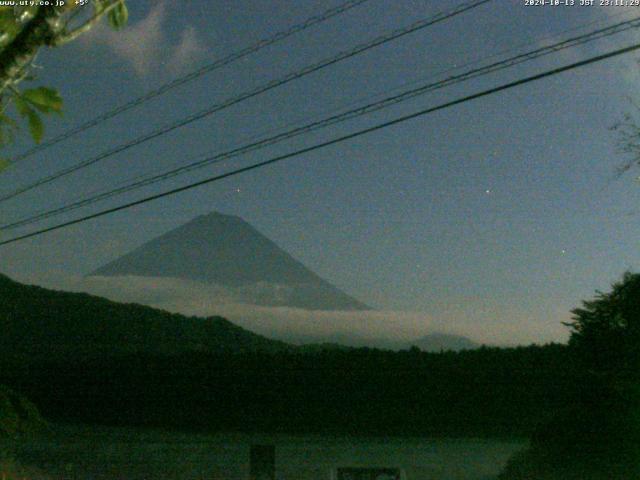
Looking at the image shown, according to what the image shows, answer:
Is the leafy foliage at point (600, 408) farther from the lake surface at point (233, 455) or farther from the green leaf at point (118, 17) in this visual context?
the green leaf at point (118, 17)

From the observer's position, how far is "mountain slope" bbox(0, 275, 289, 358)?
122ft

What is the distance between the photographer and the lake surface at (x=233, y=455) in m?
15.8

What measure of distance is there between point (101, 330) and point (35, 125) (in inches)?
1438

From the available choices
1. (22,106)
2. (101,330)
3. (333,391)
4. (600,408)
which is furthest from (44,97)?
(101,330)

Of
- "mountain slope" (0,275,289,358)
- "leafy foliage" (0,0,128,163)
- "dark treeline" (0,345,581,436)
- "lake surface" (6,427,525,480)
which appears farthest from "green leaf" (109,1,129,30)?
"mountain slope" (0,275,289,358)

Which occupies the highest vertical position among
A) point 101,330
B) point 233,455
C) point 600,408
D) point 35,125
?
point 101,330

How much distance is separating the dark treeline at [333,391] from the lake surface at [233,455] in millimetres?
1238

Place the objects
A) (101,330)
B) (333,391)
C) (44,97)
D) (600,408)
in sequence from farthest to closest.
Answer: (101,330), (333,391), (600,408), (44,97)

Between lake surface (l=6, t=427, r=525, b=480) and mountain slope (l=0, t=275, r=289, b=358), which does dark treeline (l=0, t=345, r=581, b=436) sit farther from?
mountain slope (l=0, t=275, r=289, b=358)

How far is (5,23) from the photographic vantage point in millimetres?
3102

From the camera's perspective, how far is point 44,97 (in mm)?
3023

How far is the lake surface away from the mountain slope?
12.6 meters

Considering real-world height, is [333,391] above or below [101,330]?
below

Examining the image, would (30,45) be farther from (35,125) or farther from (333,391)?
(333,391)
